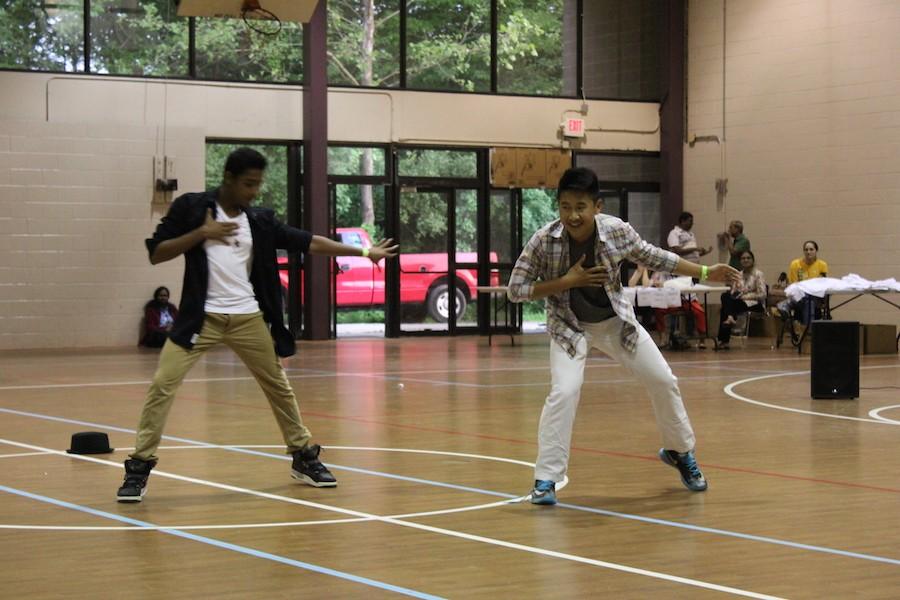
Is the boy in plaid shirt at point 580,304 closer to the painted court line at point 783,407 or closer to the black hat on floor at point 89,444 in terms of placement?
the black hat on floor at point 89,444

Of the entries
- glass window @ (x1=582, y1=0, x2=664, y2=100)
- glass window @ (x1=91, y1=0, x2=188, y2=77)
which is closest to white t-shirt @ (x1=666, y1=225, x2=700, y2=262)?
glass window @ (x1=582, y1=0, x2=664, y2=100)

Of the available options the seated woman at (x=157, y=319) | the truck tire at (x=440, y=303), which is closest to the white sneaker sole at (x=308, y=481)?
the seated woman at (x=157, y=319)

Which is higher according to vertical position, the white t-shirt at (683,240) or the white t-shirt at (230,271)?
the white t-shirt at (683,240)

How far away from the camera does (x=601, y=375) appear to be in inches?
590

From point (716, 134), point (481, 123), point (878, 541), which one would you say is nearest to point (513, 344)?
point (481, 123)

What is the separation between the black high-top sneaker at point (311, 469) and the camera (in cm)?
711

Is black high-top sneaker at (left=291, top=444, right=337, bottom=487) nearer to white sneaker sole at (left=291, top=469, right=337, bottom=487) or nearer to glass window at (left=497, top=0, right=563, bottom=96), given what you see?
white sneaker sole at (left=291, top=469, right=337, bottom=487)

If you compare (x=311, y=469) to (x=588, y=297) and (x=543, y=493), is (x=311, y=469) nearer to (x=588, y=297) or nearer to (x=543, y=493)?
(x=543, y=493)

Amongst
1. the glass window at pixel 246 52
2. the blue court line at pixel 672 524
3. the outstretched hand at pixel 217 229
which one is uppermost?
the glass window at pixel 246 52

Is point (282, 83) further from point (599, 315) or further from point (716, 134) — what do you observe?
point (599, 315)

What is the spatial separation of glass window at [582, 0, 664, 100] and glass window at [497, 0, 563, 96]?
1.92 feet

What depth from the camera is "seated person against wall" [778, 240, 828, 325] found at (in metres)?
18.8

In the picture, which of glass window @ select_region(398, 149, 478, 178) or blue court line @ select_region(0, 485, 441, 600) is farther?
glass window @ select_region(398, 149, 478, 178)

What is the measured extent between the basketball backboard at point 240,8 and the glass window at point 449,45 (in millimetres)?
3134
